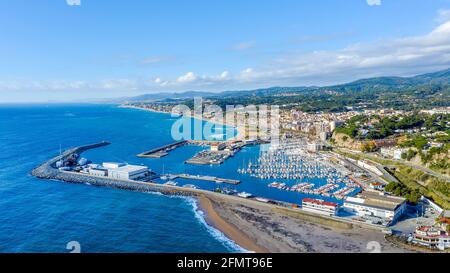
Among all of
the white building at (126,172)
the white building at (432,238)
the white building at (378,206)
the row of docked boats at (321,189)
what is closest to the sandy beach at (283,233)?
the white building at (432,238)

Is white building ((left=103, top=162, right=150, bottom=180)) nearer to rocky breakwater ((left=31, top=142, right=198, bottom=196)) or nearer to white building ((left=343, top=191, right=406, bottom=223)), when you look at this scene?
rocky breakwater ((left=31, top=142, right=198, bottom=196))

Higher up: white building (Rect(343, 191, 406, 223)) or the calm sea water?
white building (Rect(343, 191, 406, 223))

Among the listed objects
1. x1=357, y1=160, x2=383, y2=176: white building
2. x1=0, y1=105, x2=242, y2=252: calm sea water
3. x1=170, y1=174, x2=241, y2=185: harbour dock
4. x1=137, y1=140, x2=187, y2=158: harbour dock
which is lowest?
x1=0, y1=105, x2=242, y2=252: calm sea water

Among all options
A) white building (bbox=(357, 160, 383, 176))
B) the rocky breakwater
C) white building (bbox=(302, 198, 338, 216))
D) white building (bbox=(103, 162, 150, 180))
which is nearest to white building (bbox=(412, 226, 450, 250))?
white building (bbox=(302, 198, 338, 216))

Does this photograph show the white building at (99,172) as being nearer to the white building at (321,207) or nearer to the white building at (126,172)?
the white building at (126,172)

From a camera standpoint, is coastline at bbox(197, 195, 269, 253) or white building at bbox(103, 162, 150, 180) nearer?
coastline at bbox(197, 195, 269, 253)
